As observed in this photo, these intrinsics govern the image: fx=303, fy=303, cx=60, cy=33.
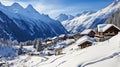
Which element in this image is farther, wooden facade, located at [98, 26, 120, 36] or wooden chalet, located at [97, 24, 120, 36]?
wooden chalet, located at [97, 24, 120, 36]

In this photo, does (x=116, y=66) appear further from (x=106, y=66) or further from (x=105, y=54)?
(x=105, y=54)

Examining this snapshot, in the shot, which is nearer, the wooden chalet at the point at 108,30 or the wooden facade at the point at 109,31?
the wooden facade at the point at 109,31

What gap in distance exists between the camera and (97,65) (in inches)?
1176

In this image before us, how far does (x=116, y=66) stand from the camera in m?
28.5

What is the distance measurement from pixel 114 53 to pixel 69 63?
4.97 metres

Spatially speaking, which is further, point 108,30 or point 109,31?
point 109,31

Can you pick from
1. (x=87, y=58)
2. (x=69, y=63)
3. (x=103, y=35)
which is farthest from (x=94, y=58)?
(x=103, y=35)

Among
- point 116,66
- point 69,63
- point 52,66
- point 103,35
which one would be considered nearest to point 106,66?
point 116,66

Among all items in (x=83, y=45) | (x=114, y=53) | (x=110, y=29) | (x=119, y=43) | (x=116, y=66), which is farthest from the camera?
(x=110, y=29)

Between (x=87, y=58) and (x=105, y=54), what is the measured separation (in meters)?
1.97

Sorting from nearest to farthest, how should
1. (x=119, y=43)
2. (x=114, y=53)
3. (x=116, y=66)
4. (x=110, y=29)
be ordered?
(x=116, y=66)
(x=114, y=53)
(x=119, y=43)
(x=110, y=29)

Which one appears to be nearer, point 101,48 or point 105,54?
point 105,54

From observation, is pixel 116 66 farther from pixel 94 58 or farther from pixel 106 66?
pixel 94 58

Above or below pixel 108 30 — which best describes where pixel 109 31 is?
below
